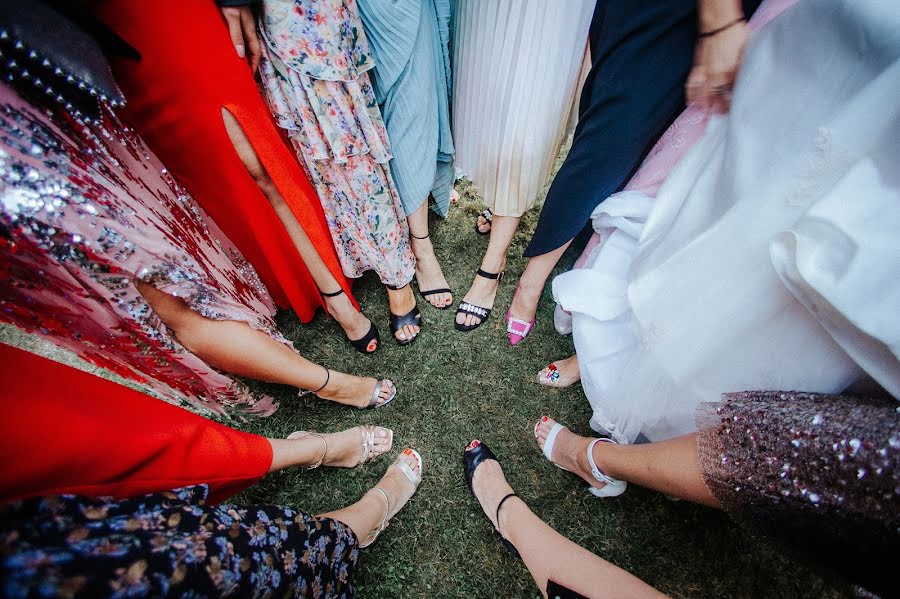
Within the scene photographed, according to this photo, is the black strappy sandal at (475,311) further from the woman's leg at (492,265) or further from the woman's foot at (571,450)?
the woman's foot at (571,450)

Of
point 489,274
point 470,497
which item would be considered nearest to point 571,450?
point 470,497

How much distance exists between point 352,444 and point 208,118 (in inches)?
48.5

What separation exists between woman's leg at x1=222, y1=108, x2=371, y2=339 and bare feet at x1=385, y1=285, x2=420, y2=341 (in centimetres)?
15

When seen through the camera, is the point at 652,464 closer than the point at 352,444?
Yes

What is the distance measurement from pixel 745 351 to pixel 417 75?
1326mm

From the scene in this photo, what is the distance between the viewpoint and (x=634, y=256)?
1296 millimetres

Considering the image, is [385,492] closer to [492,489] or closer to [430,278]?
[492,489]

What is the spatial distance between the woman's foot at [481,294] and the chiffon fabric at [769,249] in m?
0.51

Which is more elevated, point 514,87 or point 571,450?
point 514,87

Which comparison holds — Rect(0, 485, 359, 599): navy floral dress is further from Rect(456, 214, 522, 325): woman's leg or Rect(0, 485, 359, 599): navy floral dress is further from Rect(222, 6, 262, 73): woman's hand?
Rect(456, 214, 522, 325): woman's leg

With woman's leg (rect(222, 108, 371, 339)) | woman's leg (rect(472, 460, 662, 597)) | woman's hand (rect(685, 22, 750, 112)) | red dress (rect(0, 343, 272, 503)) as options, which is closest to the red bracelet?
woman's hand (rect(685, 22, 750, 112))

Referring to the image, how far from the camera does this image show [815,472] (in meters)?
0.75

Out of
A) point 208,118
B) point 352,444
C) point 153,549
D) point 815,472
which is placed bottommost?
point 352,444

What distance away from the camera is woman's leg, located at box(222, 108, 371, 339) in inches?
46.3
